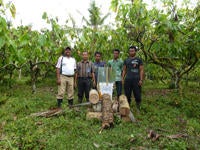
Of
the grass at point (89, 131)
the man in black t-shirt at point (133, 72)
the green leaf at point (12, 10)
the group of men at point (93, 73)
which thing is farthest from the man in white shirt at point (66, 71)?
the green leaf at point (12, 10)

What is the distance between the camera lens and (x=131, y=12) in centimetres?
621

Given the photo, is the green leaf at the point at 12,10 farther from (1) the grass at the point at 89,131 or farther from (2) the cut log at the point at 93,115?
(2) the cut log at the point at 93,115

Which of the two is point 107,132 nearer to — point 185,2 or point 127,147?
point 127,147

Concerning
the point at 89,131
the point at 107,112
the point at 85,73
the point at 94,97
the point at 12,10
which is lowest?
the point at 89,131

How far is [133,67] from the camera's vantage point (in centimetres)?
722

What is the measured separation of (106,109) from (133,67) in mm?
1559

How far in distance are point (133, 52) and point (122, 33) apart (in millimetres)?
1346

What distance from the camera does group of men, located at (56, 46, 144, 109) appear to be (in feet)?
23.7

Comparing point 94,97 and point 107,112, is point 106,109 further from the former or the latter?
point 94,97

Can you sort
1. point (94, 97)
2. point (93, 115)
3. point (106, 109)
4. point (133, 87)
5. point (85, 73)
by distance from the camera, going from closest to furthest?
point (106, 109)
point (93, 115)
point (94, 97)
point (133, 87)
point (85, 73)

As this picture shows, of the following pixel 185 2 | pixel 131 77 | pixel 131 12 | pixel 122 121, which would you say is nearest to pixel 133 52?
pixel 131 77

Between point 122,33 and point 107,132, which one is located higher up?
point 122,33

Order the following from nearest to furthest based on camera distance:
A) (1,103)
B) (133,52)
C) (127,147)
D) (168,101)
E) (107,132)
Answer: (127,147), (107,132), (133,52), (1,103), (168,101)

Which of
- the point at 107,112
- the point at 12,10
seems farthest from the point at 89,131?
the point at 12,10
